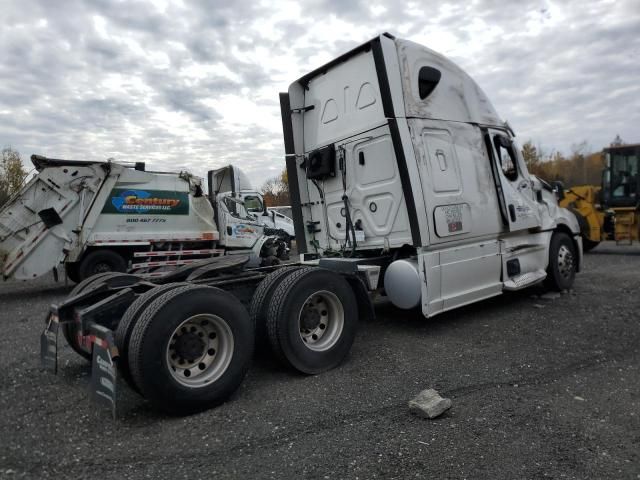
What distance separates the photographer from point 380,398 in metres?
3.66

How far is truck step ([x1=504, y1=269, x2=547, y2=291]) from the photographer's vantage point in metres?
6.23

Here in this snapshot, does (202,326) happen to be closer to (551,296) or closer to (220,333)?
(220,333)

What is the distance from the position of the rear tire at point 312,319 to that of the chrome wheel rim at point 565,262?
4356 millimetres

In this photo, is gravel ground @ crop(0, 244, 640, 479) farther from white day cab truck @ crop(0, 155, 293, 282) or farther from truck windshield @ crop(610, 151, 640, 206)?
truck windshield @ crop(610, 151, 640, 206)

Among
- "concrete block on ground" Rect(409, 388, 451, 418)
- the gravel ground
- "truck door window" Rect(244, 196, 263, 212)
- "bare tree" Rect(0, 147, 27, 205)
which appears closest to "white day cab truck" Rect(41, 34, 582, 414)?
the gravel ground

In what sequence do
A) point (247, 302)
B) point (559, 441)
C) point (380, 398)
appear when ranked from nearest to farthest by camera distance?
point (559, 441)
point (380, 398)
point (247, 302)

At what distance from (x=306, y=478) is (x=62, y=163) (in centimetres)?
994

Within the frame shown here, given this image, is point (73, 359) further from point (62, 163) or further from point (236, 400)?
point (62, 163)

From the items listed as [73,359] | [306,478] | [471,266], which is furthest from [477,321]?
[73,359]

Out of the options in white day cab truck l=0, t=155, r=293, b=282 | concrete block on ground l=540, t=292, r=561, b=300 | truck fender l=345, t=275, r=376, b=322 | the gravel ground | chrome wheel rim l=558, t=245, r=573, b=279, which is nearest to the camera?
the gravel ground

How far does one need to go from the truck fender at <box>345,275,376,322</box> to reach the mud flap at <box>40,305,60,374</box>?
9.04 feet

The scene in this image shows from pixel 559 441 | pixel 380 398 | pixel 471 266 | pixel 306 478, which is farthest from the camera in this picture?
pixel 471 266

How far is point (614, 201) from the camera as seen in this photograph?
533 inches

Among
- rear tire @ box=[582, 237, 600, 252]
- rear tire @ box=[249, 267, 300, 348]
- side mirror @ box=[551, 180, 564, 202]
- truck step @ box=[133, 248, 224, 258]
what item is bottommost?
rear tire @ box=[582, 237, 600, 252]
